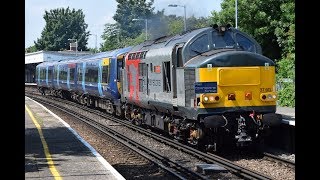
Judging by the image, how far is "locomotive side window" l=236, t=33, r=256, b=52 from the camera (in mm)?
12484

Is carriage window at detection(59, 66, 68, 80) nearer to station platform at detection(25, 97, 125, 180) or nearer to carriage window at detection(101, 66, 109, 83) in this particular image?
carriage window at detection(101, 66, 109, 83)

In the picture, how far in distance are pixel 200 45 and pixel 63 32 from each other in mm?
85452

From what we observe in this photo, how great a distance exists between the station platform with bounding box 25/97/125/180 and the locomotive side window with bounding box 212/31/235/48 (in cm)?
423

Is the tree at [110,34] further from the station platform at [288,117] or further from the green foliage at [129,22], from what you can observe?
the station platform at [288,117]

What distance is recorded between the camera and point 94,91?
25781 mm

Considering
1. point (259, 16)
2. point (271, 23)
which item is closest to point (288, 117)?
point (271, 23)

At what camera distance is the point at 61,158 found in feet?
34.6

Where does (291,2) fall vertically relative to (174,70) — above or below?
A: above

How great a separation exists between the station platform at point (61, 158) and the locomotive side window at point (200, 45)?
3594 mm

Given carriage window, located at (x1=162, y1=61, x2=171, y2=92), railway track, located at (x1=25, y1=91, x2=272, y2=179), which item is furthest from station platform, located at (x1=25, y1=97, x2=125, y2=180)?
carriage window, located at (x1=162, y1=61, x2=171, y2=92)

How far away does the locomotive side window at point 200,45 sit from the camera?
11969mm
